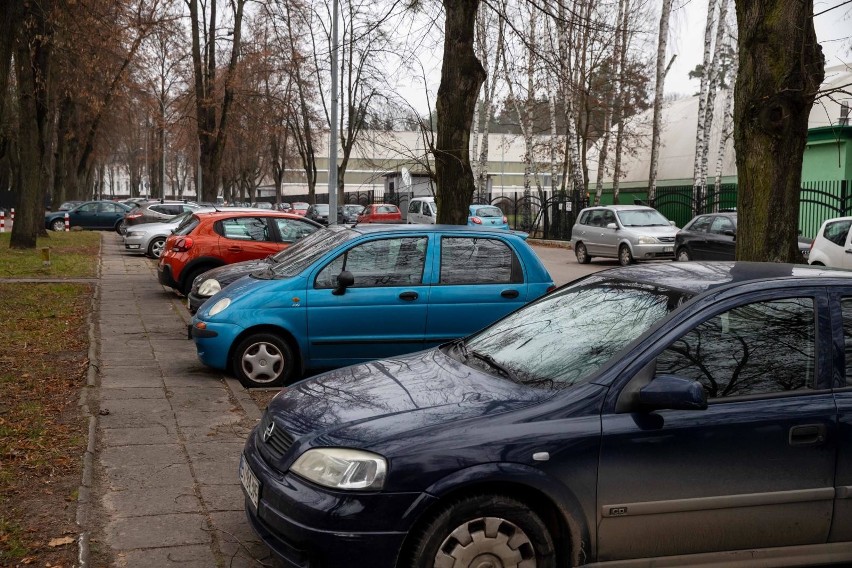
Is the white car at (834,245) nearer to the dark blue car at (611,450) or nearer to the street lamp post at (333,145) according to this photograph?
the street lamp post at (333,145)

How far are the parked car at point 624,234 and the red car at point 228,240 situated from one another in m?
12.6

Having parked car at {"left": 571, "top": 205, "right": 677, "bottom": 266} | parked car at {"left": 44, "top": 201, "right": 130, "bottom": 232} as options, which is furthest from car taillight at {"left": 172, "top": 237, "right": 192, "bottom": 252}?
parked car at {"left": 44, "top": 201, "right": 130, "bottom": 232}

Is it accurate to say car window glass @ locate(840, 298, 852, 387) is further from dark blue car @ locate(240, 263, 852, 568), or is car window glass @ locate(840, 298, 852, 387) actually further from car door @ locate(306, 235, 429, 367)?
car door @ locate(306, 235, 429, 367)

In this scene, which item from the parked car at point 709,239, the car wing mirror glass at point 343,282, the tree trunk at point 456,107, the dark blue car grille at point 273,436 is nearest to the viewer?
the dark blue car grille at point 273,436

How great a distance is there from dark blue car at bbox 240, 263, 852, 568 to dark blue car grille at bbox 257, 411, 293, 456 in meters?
0.01

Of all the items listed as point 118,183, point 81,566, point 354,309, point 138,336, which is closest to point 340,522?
point 81,566

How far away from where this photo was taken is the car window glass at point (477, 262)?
30.5ft

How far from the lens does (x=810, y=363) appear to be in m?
4.42

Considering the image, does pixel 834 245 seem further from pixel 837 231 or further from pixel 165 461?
pixel 165 461

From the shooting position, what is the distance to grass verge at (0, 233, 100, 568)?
500 centimetres

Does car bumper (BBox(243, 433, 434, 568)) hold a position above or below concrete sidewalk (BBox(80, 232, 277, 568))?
above

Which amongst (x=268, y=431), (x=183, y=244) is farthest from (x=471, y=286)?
(x=183, y=244)

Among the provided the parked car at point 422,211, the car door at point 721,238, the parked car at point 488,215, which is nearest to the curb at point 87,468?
the car door at point 721,238

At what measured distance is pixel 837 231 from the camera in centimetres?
1669
